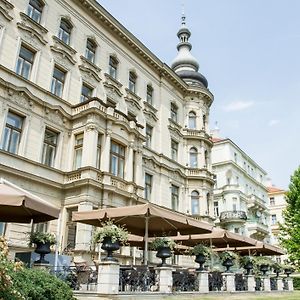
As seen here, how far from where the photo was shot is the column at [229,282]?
15.6 meters

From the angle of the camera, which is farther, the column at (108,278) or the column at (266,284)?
the column at (266,284)

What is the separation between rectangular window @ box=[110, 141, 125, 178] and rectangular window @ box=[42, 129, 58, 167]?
3243 mm

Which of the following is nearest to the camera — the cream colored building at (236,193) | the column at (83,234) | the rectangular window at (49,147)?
the column at (83,234)

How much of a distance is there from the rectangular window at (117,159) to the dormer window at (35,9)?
812 cm

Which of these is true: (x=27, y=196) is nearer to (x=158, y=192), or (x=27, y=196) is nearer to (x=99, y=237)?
(x=99, y=237)

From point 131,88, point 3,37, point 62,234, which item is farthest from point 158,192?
point 3,37

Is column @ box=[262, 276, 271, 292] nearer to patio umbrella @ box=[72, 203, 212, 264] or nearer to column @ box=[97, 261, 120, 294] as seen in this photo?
patio umbrella @ box=[72, 203, 212, 264]

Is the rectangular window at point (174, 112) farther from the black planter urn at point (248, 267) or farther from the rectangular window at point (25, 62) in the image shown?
the black planter urn at point (248, 267)

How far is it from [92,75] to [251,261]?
1433 cm

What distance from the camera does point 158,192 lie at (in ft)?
88.7

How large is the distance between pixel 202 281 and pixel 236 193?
94.9 ft

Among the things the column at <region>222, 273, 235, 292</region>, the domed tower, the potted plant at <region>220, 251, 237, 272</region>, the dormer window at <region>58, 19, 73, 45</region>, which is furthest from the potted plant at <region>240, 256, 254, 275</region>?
the domed tower

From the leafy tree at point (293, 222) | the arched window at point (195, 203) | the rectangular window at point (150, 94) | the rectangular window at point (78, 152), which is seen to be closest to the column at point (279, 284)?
the arched window at point (195, 203)

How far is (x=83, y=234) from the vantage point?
59.8ft
